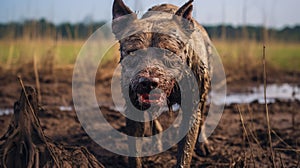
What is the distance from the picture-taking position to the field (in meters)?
5.16

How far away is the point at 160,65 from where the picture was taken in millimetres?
4156

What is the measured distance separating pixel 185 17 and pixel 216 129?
2.86 metres

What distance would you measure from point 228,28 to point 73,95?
279 inches

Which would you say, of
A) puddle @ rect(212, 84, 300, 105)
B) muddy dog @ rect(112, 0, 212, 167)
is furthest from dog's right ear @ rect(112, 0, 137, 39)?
puddle @ rect(212, 84, 300, 105)

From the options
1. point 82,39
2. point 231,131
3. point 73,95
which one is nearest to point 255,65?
point 82,39

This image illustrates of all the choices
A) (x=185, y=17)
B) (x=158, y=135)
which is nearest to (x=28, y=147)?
(x=185, y=17)

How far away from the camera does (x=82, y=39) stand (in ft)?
44.4

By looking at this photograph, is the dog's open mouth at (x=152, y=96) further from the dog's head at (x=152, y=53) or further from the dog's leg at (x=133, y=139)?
the dog's leg at (x=133, y=139)

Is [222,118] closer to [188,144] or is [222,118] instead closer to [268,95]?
[268,95]

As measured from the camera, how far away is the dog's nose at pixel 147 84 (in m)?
3.80

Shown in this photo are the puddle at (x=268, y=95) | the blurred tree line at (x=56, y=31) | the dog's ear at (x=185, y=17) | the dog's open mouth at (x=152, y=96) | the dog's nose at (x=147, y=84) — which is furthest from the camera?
the blurred tree line at (x=56, y=31)

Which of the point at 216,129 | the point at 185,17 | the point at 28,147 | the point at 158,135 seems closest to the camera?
the point at 28,147

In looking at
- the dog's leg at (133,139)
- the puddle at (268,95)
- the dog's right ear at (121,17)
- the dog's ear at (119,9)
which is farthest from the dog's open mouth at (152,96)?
the puddle at (268,95)

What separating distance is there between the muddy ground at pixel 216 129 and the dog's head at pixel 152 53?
0.75 metres
